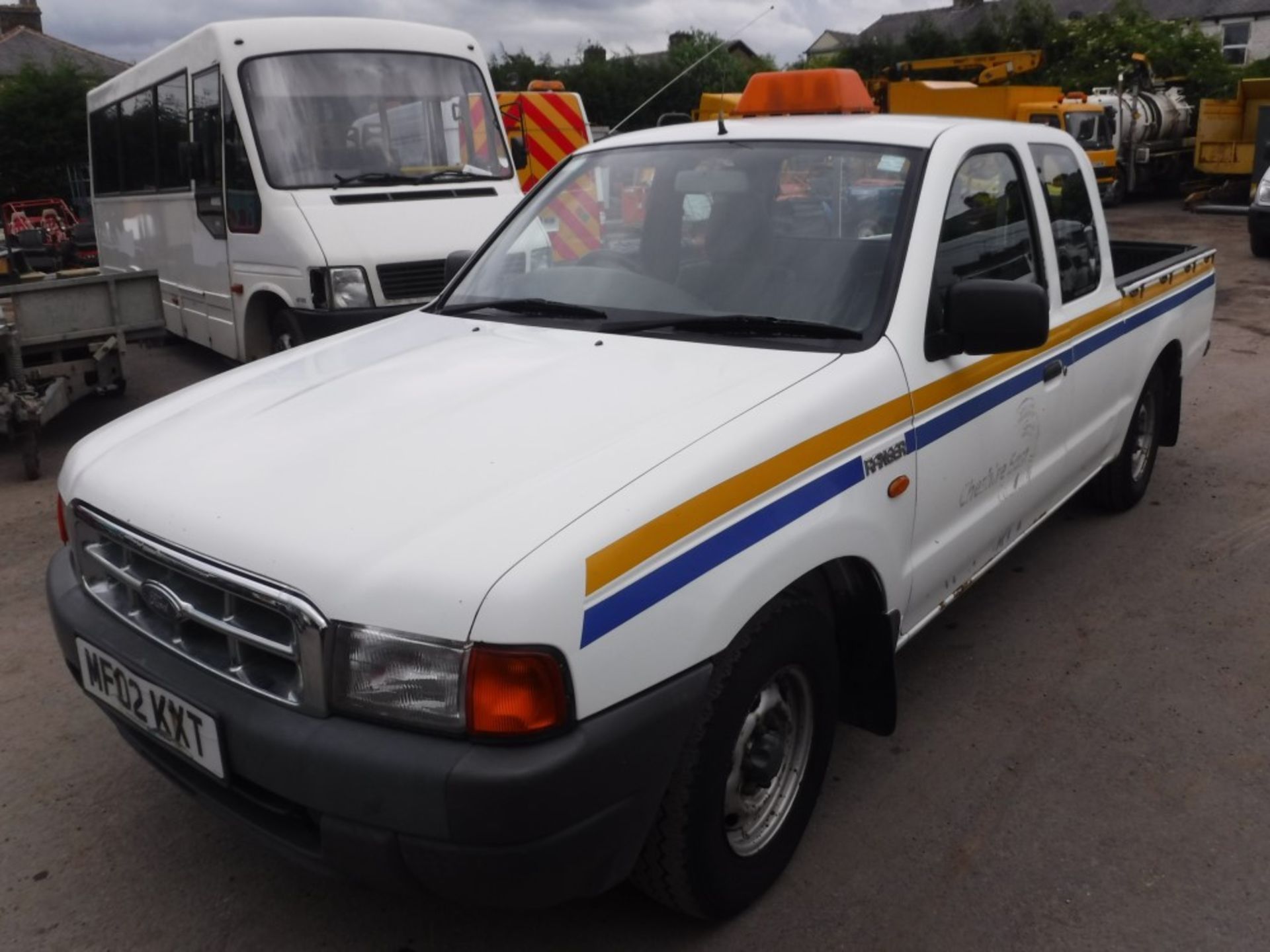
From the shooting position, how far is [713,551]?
2.23 meters

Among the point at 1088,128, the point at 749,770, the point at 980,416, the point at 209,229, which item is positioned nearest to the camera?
the point at 749,770

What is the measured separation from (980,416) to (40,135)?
22.2m

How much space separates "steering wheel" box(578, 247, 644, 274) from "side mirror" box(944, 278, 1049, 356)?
94cm

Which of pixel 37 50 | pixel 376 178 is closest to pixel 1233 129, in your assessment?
pixel 376 178

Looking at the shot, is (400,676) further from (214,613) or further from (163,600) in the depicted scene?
(163,600)

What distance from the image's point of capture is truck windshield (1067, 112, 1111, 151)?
61.9 ft

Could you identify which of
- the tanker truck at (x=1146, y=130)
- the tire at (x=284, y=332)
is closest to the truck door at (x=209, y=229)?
the tire at (x=284, y=332)

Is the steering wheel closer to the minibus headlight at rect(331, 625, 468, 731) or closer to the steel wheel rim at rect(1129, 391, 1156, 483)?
the minibus headlight at rect(331, 625, 468, 731)

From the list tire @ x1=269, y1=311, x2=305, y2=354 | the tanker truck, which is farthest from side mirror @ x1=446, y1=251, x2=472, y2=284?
the tanker truck

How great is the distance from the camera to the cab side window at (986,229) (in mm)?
3186

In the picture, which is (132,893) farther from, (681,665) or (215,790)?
(681,665)

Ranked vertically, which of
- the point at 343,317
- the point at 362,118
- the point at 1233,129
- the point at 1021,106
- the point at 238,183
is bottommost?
the point at 343,317

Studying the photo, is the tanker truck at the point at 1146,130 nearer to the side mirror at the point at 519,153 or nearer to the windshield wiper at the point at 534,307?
the side mirror at the point at 519,153

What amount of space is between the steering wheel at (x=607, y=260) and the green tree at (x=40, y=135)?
20743 millimetres
